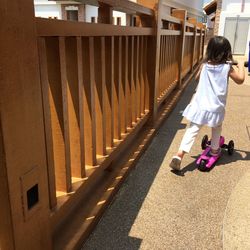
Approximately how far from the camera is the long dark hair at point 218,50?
3.22 m

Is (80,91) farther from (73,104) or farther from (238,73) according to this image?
(238,73)

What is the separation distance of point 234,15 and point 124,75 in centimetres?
2270

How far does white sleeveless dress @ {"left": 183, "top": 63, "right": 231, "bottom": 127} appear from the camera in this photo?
3273mm

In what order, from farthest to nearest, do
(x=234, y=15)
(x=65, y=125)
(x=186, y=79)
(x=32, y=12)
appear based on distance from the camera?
(x=234, y=15)
(x=186, y=79)
(x=65, y=125)
(x=32, y=12)

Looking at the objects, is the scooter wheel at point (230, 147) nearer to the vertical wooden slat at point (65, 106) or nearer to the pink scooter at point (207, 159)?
the pink scooter at point (207, 159)

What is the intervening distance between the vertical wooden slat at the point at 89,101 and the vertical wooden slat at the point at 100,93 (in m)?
0.18

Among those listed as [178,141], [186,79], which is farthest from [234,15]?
[178,141]

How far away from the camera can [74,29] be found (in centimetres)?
183

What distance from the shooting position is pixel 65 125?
1922mm

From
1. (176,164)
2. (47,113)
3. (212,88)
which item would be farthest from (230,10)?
(47,113)

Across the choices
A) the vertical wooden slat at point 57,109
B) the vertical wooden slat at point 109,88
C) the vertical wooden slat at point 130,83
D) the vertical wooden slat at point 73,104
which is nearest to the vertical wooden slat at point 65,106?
the vertical wooden slat at point 57,109

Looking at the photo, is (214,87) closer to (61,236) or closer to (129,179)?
(129,179)

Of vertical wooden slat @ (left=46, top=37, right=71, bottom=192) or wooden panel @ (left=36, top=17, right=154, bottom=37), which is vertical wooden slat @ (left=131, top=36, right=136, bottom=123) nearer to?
wooden panel @ (left=36, top=17, right=154, bottom=37)

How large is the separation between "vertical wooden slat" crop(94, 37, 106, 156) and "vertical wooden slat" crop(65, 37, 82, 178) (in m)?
0.40
